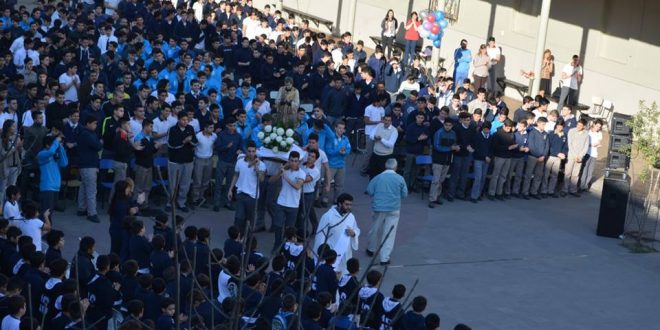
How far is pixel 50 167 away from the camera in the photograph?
17531mm

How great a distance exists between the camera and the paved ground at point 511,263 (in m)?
17.1

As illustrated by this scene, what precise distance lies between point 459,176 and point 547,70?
8.27 metres

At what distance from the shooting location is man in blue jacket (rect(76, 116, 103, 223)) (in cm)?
1819

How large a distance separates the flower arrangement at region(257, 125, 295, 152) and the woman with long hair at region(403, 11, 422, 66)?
11.7 metres

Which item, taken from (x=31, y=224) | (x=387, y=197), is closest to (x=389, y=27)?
(x=387, y=197)

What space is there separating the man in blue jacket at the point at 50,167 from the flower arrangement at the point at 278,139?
3067mm

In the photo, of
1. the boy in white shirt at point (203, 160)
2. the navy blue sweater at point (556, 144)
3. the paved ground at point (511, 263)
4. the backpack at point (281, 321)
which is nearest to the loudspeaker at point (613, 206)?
the paved ground at point (511, 263)

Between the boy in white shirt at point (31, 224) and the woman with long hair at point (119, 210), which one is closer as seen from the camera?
the boy in white shirt at point (31, 224)

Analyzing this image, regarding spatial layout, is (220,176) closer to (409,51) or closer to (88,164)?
(88,164)

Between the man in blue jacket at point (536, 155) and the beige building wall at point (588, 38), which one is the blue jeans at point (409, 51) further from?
the man in blue jacket at point (536, 155)

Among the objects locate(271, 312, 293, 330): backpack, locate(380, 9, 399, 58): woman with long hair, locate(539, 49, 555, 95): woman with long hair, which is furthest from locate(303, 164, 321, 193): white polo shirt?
locate(380, 9, 399, 58): woman with long hair

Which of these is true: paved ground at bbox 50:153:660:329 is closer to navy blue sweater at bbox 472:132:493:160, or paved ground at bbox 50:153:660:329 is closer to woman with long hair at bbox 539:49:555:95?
navy blue sweater at bbox 472:132:493:160

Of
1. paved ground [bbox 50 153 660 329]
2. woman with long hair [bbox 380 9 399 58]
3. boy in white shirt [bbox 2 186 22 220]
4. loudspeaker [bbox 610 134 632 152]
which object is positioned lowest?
paved ground [bbox 50 153 660 329]

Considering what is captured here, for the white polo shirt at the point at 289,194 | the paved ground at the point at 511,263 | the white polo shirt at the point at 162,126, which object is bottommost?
the paved ground at the point at 511,263
